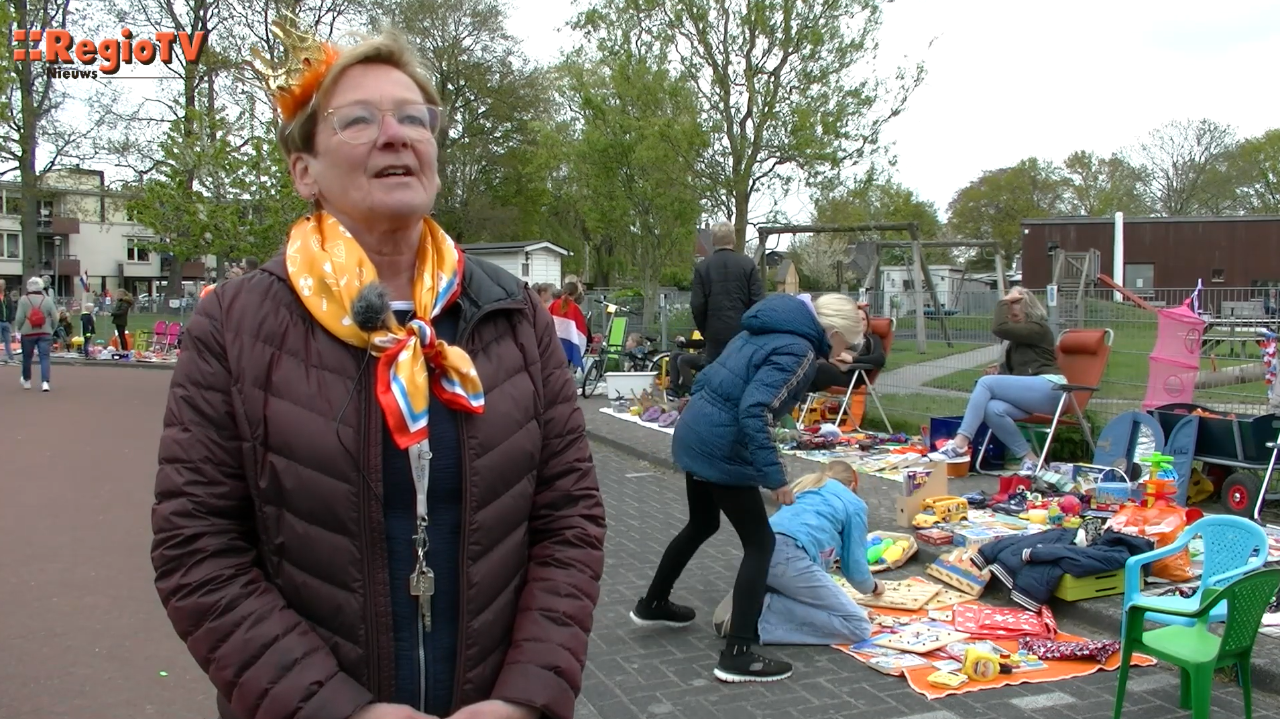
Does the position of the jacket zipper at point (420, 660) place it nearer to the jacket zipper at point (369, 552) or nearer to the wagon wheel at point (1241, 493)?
the jacket zipper at point (369, 552)

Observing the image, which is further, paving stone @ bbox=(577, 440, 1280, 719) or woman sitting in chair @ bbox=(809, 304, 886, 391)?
woman sitting in chair @ bbox=(809, 304, 886, 391)

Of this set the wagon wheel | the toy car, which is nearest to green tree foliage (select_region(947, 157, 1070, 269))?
the wagon wheel

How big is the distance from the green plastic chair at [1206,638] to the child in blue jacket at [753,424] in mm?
1540

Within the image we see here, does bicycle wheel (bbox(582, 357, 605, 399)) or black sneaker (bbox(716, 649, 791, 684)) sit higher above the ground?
bicycle wheel (bbox(582, 357, 605, 399))

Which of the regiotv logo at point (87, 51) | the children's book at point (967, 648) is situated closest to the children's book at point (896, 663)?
the children's book at point (967, 648)

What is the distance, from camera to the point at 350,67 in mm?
1968

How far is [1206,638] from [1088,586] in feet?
5.47

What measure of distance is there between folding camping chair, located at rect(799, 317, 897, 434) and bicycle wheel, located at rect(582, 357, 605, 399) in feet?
16.1

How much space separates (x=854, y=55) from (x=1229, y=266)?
2826 cm

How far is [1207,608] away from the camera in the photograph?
13.1 feet

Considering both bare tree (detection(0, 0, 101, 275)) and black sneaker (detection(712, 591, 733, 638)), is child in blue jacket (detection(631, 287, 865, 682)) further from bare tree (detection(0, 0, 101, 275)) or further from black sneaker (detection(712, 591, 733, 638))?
bare tree (detection(0, 0, 101, 275))

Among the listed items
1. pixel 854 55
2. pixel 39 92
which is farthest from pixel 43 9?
pixel 854 55

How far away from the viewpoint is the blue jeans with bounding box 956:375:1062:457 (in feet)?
31.5

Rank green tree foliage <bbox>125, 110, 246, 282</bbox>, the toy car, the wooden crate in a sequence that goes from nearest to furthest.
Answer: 1. the wooden crate
2. the toy car
3. green tree foliage <bbox>125, 110, 246, 282</bbox>
